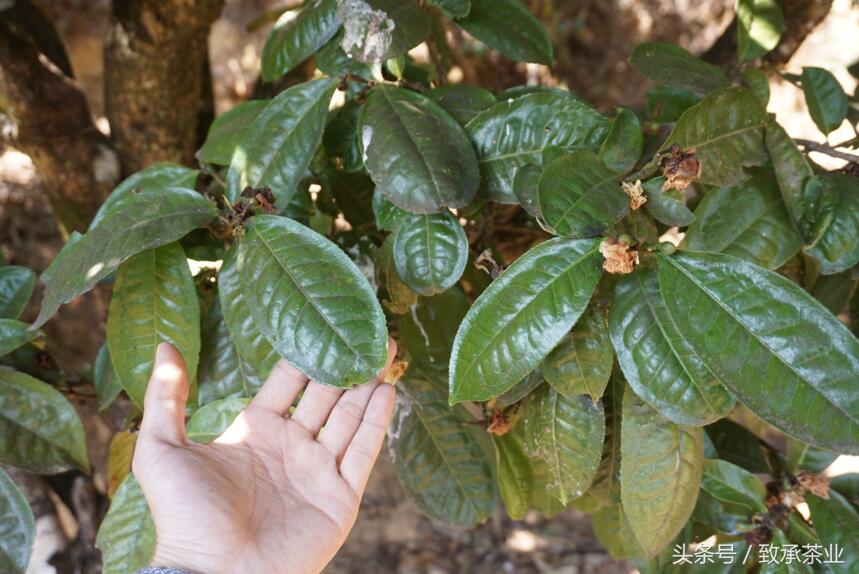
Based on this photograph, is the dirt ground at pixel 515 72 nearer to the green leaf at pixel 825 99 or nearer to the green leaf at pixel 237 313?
Answer: the green leaf at pixel 825 99

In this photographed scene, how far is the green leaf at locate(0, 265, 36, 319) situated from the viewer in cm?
122

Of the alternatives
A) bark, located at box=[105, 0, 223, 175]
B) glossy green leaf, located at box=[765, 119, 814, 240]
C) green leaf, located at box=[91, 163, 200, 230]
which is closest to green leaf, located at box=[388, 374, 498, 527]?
green leaf, located at box=[91, 163, 200, 230]

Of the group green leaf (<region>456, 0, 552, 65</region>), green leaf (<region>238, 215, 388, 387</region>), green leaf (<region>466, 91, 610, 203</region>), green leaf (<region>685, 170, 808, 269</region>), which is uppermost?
green leaf (<region>456, 0, 552, 65</region>)

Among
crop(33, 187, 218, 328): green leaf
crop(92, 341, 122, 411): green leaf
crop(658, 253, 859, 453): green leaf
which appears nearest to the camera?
crop(658, 253, 859, 453): green leaf

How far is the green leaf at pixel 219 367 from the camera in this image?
1141mm

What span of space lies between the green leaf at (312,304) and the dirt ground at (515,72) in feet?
3.35

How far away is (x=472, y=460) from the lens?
1.29 meters

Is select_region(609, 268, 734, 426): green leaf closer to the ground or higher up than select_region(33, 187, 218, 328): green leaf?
closer to the ground

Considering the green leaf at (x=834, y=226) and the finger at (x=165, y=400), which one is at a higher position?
the green leaf at (x=834, y=226)

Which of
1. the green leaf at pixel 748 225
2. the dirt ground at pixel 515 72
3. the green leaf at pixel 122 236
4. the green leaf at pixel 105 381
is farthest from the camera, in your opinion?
the dirt ground at pixel 515 72

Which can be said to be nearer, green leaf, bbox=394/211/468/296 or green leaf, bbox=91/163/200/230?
green leaf, bbox=394/211/468/296

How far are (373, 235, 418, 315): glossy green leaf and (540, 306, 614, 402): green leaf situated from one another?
9.4 inches

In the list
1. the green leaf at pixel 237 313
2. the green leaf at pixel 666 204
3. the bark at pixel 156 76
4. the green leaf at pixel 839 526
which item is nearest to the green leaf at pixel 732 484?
the green leaf at pixel 839 526

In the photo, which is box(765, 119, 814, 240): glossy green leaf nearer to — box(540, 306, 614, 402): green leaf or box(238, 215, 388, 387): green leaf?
box(540, 306, 614, 402): green leaf
